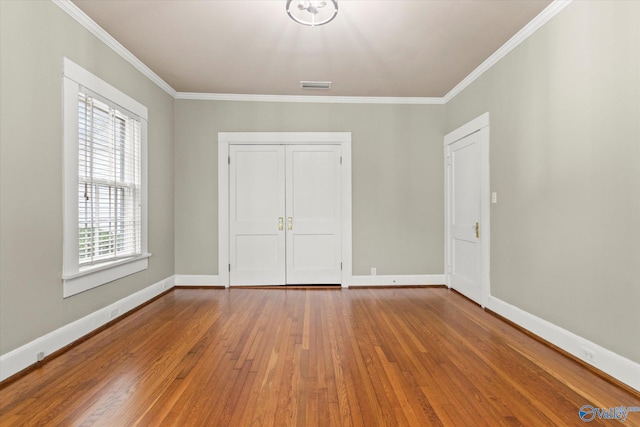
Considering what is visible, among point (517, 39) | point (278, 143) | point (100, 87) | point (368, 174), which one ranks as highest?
point (517, 39)

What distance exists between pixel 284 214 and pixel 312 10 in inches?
111

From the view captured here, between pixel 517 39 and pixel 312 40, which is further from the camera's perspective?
pixel 312 40

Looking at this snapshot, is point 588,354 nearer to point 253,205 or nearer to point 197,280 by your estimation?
point 253,205

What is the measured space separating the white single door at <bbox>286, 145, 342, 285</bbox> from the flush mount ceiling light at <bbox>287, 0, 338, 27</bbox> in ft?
7.08

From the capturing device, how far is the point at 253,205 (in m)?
4.73

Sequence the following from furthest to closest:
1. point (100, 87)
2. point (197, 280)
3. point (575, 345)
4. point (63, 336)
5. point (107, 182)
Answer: point (197, 280) → point (107, 182) → point (100, 87) → point (63, 336) → point (575, 345)

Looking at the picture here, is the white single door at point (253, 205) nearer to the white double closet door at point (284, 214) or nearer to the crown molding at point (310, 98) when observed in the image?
the white double closet door at point (284, 214)

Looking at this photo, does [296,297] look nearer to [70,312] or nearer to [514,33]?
[70,312]

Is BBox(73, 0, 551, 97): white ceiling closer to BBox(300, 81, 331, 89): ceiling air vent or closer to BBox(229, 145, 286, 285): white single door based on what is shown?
BBox(300, 81, 331, 89): ceiling air vent

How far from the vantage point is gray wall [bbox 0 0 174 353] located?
6.93 ft

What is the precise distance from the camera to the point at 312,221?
4.76 metres

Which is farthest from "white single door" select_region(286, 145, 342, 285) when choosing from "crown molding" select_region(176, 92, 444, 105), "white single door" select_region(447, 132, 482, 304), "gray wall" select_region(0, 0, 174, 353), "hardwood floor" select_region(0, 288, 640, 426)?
"gray wall" select_region(0, 0, 174, 353)

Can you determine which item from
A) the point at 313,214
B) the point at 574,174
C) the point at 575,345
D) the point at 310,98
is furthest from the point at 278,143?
the point at 575,345

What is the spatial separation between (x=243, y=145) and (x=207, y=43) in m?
1.66
